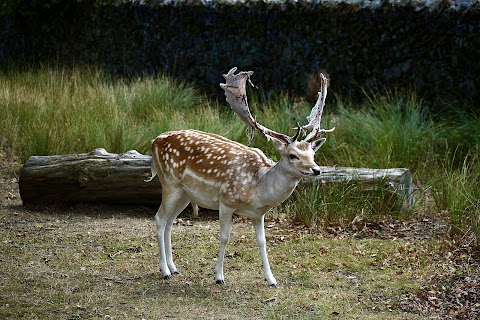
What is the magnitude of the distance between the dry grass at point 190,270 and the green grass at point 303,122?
1.52 ft

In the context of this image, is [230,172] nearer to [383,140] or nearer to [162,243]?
[162,243]

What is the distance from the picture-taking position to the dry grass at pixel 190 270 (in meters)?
6.44

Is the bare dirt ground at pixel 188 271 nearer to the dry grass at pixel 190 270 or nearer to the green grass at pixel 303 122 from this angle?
the dry grass at pixel 190 270

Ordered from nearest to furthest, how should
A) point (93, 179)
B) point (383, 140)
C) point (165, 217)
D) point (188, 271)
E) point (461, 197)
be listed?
point (165, 217), point (188, 271), point (461, 197), point (93, 179), point (383, 140)

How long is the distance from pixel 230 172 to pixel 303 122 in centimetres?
453

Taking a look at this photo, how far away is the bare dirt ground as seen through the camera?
21.1 ft

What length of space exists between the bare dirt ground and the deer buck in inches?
14.7

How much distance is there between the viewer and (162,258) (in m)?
7.18

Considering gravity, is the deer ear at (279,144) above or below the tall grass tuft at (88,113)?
above

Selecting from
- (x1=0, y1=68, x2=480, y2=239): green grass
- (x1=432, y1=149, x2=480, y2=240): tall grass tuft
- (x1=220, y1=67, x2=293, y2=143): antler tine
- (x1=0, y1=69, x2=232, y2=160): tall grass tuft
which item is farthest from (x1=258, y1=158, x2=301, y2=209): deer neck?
(x1=0, y1=69, x2=232, y2=160): tall grass tuft

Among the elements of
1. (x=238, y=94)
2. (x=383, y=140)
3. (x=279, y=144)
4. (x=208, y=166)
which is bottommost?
(x=383, y=140)

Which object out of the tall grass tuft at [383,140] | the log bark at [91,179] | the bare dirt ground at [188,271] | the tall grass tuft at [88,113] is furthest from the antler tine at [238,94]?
the tall grass tuft at [88,113]

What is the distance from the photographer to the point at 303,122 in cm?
1127

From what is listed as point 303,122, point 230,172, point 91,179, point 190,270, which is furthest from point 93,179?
point 303,122
